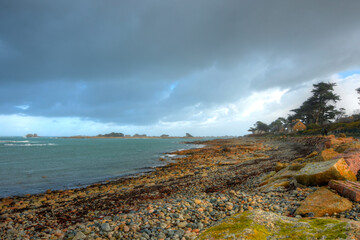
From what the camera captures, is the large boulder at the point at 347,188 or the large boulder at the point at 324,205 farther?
the large boulder at the point at 347,188

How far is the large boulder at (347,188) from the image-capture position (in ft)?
18.2

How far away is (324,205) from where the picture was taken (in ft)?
17.9

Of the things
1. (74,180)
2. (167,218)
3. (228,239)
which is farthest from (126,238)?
(74,180)

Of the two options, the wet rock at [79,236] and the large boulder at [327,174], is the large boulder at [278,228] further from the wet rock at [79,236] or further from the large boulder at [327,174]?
the large boulder at [327,174]

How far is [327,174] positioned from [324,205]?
2.33 meters

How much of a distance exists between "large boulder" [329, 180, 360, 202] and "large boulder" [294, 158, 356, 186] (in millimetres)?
541

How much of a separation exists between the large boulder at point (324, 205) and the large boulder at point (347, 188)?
27 cm

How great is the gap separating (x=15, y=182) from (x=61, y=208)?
12.4m

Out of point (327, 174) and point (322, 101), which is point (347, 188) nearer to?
point (327, 174)

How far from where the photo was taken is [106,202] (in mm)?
11781

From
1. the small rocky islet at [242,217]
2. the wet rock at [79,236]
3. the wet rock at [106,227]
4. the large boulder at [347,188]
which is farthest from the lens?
the wet rock at [106,227]

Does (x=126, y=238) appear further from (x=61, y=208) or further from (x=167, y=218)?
(x=61, y=208)

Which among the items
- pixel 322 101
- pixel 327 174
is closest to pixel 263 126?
pixel 322 101

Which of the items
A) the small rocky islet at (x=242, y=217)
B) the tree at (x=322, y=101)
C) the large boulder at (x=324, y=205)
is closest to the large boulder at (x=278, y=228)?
the small rocky islet at (x=242, y=217)
